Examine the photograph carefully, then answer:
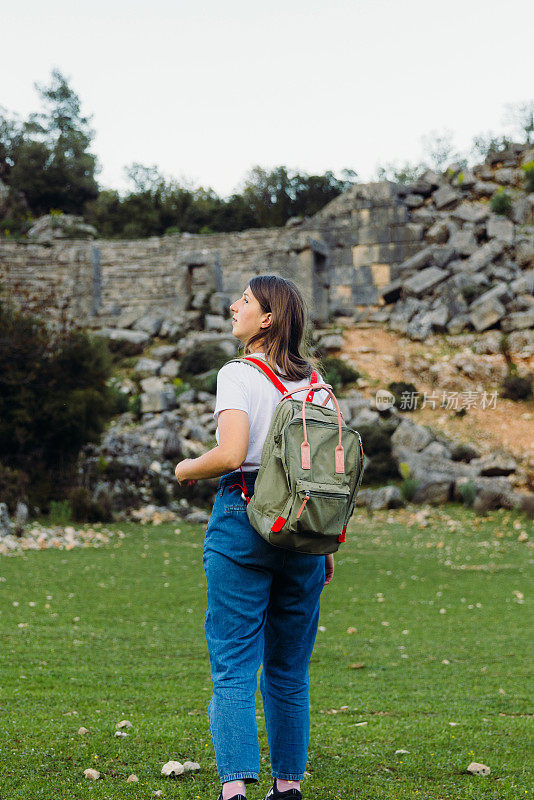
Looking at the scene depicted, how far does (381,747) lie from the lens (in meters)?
3.55

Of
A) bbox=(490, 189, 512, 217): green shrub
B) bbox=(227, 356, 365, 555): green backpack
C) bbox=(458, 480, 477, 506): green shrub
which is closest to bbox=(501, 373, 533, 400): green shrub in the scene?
bbox=(458, 480, 477, 506): green shrub

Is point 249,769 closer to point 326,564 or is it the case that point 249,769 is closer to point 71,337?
point 326,564

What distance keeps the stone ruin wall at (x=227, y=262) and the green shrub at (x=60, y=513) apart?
14.3 meters

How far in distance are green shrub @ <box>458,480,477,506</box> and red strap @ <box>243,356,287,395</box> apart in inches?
508

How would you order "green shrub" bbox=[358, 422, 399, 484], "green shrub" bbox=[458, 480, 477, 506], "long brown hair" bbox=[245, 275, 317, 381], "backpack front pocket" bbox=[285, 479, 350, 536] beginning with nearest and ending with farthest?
"backpack front pocket" bbox=[285, 479, 350, 536], "long brown hair" bbox=[245, 275, 317, 381], "green shrub" bbox=[458, 480, 477, 506], "green shrub" bbox=[358, 422, 399, 484]

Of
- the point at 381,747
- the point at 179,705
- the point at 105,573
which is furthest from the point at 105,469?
the point at 381,747

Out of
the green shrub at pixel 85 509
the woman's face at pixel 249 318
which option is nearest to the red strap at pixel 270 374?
the woman's face at pixel 249 318

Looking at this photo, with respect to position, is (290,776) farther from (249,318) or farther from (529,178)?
(529,178)

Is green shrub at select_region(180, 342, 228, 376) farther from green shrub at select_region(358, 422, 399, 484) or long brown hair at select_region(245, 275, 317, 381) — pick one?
long brown hair at select_region(245, 275, 317, 381)

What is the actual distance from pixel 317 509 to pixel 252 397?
452 millimetres

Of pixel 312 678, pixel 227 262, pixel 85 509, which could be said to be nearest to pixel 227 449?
pixel 312 678

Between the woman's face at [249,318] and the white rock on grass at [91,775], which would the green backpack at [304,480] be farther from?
the white rock on grass at [91,775]

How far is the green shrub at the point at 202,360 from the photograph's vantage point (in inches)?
856

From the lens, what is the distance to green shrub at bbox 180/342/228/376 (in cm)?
2173
